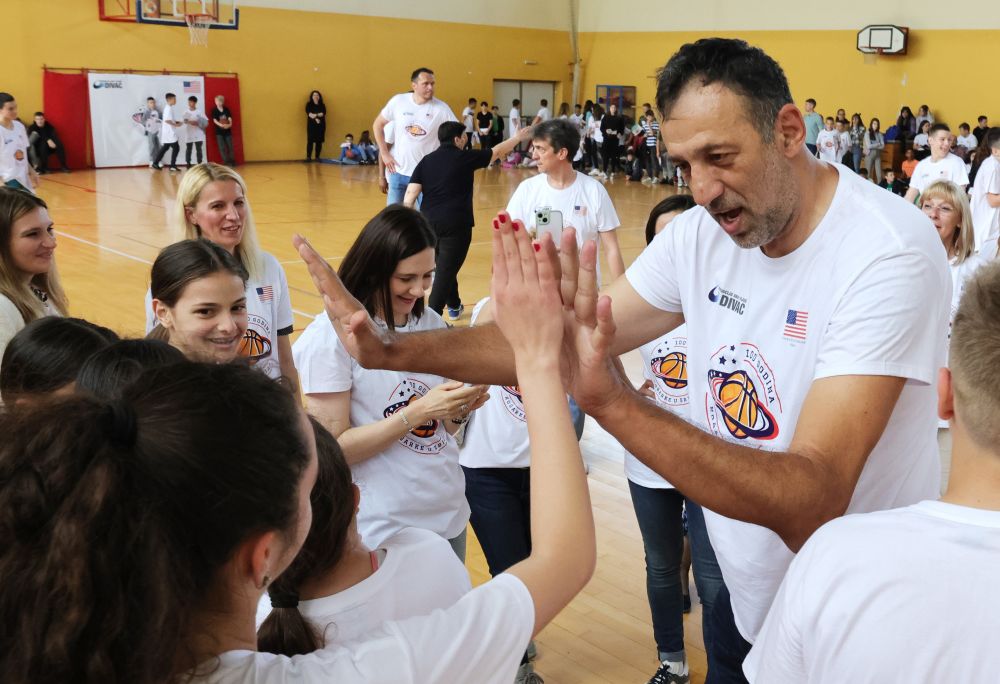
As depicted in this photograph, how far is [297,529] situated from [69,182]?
61.5 ft

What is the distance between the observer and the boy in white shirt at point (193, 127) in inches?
803

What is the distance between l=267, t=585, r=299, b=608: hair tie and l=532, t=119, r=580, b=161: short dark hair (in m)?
5.23

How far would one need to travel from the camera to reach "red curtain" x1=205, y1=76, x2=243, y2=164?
2158cm

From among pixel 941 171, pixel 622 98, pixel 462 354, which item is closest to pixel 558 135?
pixel 462 354

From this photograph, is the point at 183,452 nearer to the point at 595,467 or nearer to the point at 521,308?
the point at 521,308

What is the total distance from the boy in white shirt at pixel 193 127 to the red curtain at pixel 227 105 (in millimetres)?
602

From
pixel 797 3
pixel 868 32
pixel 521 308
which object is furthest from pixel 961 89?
pixel 521 308

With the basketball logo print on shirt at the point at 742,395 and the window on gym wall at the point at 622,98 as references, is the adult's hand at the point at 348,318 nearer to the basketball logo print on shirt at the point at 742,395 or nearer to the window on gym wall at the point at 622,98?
the basketball logo print on shirt at the point at 742,395

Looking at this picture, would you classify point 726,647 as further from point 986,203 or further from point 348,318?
point 986,203

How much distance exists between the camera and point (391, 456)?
9.43 ft

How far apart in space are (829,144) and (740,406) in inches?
731

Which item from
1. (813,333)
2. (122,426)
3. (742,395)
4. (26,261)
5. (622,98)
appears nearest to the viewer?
(122,426)

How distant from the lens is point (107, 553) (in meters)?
1.04

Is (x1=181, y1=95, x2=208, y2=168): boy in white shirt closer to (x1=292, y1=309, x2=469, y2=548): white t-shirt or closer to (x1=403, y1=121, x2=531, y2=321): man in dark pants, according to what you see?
(x1=403, y1=121, x2=531, y2=321): man in dark pants
